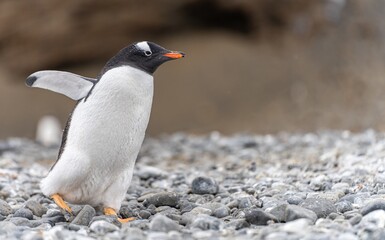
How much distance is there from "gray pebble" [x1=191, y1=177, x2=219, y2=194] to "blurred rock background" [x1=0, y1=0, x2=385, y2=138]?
19.9ft

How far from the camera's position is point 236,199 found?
3.25m

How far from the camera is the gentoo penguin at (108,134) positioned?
3.05 m

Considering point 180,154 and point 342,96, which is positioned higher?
point 342,96

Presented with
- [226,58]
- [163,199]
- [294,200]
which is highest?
[226,58]

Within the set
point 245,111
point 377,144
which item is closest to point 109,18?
point 245,111

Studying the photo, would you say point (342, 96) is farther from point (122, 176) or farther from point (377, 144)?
point (122, 176)

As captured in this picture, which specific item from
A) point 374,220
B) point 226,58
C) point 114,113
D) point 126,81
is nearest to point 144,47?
point 126,81

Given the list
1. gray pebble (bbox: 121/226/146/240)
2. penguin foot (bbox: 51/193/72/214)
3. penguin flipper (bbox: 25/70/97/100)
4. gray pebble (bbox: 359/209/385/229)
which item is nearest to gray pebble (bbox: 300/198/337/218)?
gray pebble (bbox: 359/209/385/229)

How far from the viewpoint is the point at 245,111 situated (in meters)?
10.4

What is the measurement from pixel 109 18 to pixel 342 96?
3.74 m

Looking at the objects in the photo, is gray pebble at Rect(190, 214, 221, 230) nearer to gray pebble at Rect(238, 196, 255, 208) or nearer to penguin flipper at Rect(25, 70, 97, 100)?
gray pebble at Rect(238, 196, 255, 208)

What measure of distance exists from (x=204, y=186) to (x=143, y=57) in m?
0.90

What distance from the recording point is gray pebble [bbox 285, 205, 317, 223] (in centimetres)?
269

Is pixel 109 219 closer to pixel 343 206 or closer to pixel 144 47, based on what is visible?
pixel 144 47
